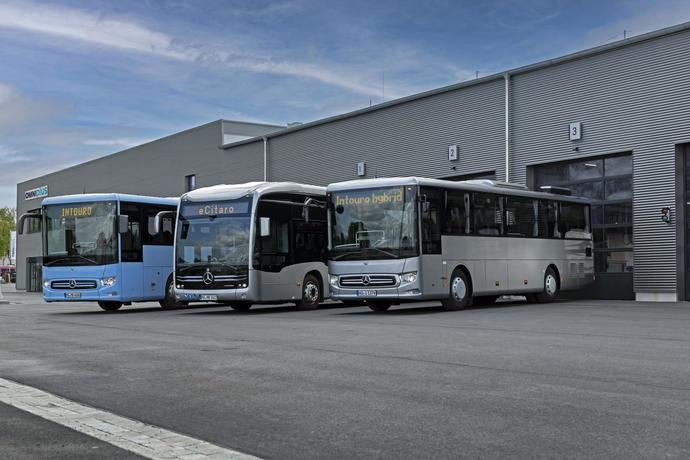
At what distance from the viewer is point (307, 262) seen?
910 inches

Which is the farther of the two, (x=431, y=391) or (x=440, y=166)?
(x=440, y=166)

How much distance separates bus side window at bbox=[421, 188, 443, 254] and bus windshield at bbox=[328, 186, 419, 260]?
0.27 metres

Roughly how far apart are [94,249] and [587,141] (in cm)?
1500

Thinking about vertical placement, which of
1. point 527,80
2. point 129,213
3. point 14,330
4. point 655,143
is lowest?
point 14,330

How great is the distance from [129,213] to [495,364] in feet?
52.9

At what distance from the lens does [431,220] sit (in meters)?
20.0

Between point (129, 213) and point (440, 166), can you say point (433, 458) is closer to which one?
point (129, 213)

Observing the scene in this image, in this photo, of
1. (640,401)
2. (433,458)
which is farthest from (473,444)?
(640,401)

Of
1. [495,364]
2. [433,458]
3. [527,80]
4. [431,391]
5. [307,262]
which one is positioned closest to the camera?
[433,458]

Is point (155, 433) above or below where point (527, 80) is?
below

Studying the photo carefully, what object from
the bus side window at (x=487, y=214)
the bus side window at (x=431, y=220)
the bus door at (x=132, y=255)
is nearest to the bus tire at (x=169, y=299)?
the bus door at (x=132, y=255)

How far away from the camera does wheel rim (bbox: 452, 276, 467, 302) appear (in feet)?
68.6

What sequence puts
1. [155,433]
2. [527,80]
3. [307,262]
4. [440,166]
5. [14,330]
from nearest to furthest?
1. [155,433]
2. [14,330]
3. [307,262]
4. [527,80]
5. [440,166]

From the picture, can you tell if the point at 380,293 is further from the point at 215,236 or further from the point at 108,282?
the point at 108,282
